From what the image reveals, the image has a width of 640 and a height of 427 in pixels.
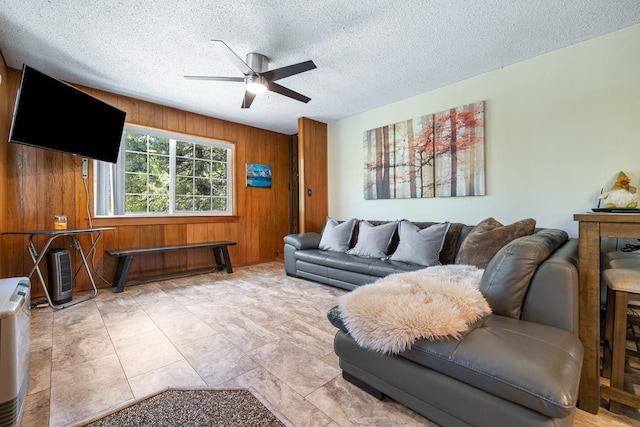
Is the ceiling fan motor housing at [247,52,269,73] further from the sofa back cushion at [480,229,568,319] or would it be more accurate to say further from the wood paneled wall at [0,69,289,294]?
the sofa back cushion at [480,229,568,319]

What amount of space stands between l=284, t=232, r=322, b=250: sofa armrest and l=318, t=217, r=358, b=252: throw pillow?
87 mm

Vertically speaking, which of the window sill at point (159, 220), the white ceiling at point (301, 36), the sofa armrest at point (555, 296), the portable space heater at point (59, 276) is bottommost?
the portable space heater at point (59, 276)

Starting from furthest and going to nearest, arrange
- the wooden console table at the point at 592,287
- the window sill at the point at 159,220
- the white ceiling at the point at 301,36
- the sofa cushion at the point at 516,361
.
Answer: the window sill at the point at 159,220, the white ceiling at the point at 301,36, the wooden console table at the point at 592,287, the sofa cushion at the point at 516,361

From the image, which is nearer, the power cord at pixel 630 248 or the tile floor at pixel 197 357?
the tile floor at pixel 197 357

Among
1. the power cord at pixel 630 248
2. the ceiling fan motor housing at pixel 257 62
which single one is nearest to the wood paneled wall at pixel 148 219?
the ceiling fan motor housing at pixel 257 62

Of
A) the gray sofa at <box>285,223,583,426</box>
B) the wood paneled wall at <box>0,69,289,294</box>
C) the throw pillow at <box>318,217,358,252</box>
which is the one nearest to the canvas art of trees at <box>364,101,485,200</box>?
the throw pillow at <box>318,217,358,252</box>

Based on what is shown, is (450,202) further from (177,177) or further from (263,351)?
(177,177)

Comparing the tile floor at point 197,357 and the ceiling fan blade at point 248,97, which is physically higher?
the ceiling fan blade at point 248,97

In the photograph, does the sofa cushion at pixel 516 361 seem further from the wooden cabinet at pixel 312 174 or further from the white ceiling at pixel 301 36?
the wooden cabinet at pixel 312 174

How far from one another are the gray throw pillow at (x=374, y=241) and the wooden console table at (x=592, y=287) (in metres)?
1.99

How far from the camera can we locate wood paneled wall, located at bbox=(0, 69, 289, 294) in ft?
9.66

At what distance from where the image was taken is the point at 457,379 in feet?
3.55

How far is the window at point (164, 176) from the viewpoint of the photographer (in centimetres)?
357

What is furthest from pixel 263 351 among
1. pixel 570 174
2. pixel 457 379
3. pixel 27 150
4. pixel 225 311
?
pixel 27 150
